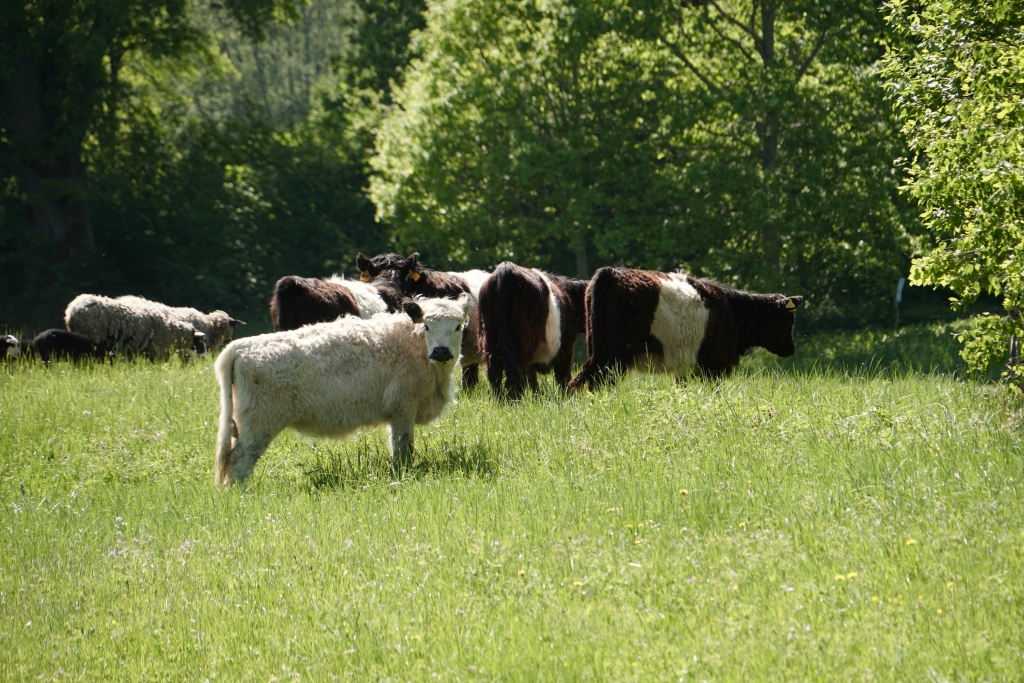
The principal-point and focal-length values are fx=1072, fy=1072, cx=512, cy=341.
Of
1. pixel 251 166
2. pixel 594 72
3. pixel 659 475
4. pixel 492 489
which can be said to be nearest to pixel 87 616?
pixel 492 489

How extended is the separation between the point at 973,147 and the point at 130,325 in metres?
14.4

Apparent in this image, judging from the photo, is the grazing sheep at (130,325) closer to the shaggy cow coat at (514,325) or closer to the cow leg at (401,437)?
the shaggy cow coat at (514,325)

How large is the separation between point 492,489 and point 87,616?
9.76 feet

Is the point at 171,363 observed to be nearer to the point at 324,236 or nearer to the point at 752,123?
the point at 752,123

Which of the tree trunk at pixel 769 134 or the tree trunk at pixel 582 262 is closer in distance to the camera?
the tree trunk at pixel 769 134

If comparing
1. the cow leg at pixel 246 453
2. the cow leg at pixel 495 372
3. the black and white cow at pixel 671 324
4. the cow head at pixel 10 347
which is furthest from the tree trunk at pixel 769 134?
the cow leg at pixel 246 453

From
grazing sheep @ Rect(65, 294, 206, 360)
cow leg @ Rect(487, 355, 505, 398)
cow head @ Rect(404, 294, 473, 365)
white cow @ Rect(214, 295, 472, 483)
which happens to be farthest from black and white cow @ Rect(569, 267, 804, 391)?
grazing sheep @ Rect(65, 294, 206, 360)

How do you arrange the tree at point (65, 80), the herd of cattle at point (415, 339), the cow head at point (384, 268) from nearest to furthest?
the herd of cattle at point (415, 339) → the cow head at point (384, 268) → the tree at point (65, 80)

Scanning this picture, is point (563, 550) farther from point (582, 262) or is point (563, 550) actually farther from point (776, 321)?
point (582, 262)

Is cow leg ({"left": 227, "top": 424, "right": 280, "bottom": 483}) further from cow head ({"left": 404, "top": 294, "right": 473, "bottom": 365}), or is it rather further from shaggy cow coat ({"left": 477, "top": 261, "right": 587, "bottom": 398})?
shaggy cow coat ({"left": 477, "top": 261, "right": 587, "bottom": 398})

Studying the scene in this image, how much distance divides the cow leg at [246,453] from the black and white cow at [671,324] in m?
4.35

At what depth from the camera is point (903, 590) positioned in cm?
572

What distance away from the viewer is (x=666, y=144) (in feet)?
85.5

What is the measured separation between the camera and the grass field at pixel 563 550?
5480 millimetres
